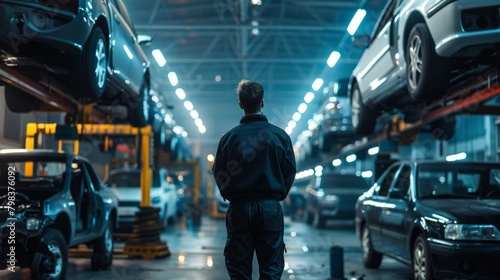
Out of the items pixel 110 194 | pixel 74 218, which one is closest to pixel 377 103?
pixel 110 194

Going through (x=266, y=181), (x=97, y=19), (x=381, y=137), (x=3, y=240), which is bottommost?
(x=3, y=240)

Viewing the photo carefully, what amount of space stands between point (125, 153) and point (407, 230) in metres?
15.7

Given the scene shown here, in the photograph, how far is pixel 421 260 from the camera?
693 centimetres

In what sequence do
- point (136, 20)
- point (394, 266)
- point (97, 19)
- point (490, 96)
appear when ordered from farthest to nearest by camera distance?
1. point (136, 20)
2. point (394, 266)
3. point (490, 96)
4. point (97, 19)

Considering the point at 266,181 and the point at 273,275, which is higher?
the point at 266,181

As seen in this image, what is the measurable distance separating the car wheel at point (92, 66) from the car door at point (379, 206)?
3.70 meters

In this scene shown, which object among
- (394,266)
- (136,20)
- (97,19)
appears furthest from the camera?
(136,20)

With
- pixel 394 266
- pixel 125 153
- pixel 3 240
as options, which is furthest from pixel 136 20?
pixel 3 240

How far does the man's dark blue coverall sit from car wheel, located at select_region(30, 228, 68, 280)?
3516mm

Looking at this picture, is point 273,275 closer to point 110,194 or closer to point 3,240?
point 3,240

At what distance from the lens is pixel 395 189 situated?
7980 mm

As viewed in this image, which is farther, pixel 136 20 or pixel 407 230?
pixel 136 20

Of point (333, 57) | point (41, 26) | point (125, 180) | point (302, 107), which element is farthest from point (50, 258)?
point (302, 107)

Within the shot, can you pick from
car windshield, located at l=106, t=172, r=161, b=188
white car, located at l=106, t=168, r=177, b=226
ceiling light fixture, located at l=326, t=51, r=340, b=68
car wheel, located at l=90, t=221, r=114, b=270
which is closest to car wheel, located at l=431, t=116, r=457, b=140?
car wheel, located at l=90, t=221, r=114, b=270
